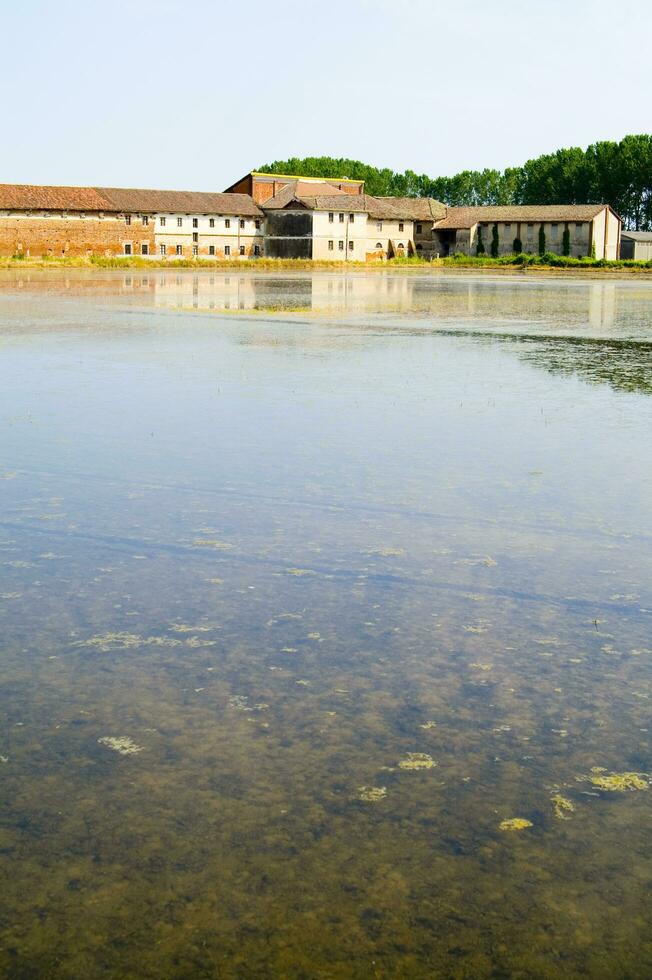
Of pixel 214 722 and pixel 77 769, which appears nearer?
pixel 77 769

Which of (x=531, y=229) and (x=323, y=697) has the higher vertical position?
(x=531, y=229)

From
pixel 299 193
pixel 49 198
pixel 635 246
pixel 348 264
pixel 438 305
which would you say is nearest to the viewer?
pixel 438 305

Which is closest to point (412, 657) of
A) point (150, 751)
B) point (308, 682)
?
point (308, 682)

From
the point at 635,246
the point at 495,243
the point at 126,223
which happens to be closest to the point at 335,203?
the point at 495,243

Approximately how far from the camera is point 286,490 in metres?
7.35

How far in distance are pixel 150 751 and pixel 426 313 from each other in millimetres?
24161

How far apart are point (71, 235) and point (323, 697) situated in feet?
274

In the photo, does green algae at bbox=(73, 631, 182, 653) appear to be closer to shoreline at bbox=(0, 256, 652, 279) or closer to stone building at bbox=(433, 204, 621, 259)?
shoreline at bbox=(0, 256, 652, 279)

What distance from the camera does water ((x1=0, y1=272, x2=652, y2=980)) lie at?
8.83 feet

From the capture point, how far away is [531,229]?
3898 inches

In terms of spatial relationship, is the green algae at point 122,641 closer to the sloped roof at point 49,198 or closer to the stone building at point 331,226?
the sloped roof at point 49,198

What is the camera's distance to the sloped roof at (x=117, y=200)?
8062cm

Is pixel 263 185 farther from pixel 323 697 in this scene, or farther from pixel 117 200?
pixel 323 697

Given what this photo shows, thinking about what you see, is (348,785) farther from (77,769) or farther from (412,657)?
(412,657)
